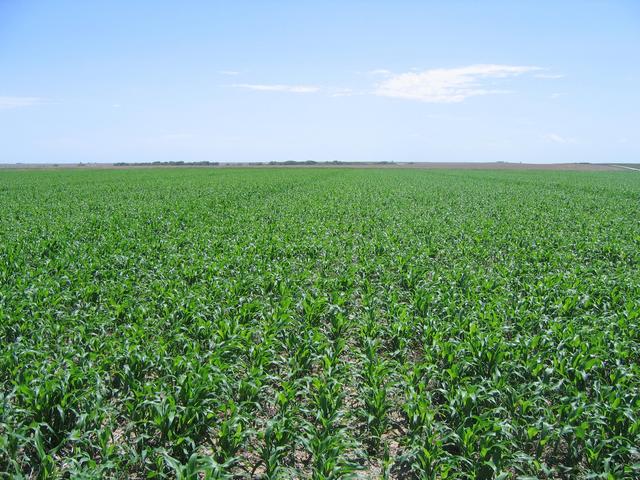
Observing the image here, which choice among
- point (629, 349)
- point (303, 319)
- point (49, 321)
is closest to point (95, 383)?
point (49, 321)

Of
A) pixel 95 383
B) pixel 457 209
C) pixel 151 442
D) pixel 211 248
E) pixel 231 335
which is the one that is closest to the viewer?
pixel 151 442

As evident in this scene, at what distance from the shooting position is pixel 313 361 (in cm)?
559

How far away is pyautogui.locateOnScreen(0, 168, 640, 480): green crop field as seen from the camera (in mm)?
3951

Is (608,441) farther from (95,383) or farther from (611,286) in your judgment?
(611,286)

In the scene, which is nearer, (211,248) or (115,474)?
(115,474)

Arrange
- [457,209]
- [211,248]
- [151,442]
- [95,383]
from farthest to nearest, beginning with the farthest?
[457,209] → [211,248] → [95,383] → [151,442]

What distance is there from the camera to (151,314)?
23.4 ft

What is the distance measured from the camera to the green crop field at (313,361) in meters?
3.95

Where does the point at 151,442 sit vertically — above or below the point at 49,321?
below

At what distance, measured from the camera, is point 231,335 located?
5.95 meters

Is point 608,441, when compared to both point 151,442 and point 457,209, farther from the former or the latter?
point 457,209

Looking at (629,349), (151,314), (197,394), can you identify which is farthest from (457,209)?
(197,394)

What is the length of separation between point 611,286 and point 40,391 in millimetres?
9625

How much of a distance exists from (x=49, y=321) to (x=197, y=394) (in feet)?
11.5
